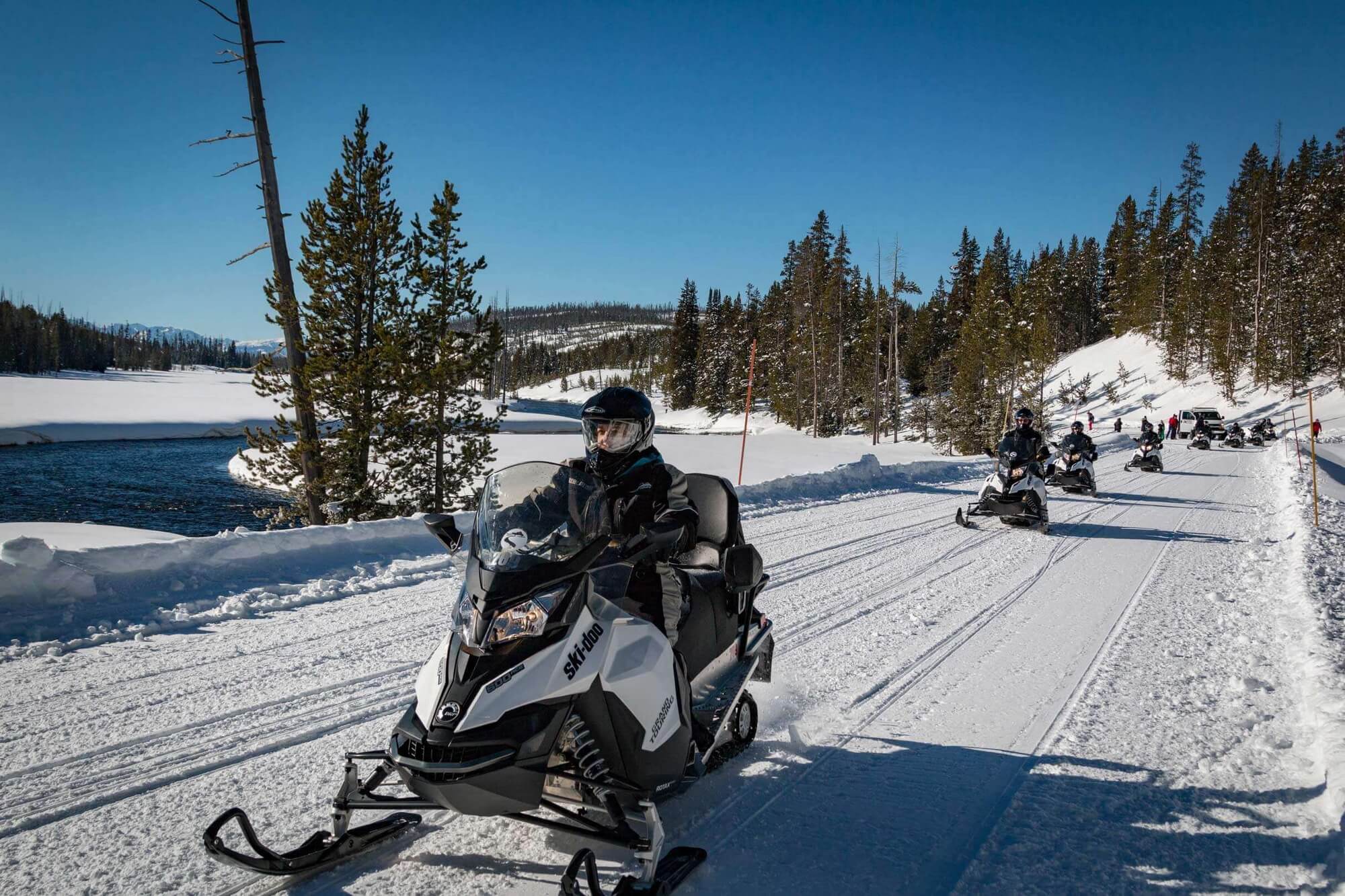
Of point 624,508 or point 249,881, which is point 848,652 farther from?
point 249,881

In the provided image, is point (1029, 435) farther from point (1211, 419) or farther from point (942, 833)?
point (1211, 419)

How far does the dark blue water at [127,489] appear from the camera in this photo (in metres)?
16.5

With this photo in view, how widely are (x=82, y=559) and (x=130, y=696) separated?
257 centimetres

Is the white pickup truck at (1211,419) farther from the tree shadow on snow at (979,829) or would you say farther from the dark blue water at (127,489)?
the dark blue water at (127,489)

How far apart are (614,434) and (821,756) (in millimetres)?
2078

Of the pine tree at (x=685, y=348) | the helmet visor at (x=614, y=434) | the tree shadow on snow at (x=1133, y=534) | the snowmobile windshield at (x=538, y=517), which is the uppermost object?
the pine tree at (x=685, y=348)

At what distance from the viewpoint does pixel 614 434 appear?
12.0 ft

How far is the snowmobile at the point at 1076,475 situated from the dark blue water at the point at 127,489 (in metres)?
17.1

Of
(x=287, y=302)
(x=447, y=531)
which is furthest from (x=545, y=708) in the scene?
(x=287, y=302)

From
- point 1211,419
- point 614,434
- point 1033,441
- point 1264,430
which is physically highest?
point 1211,419

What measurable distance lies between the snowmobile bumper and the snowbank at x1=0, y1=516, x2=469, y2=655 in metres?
3.51

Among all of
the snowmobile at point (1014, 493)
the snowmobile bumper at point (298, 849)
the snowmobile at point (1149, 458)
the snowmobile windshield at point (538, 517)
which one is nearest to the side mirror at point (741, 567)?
the snowmobile windshield at point (538, 517)

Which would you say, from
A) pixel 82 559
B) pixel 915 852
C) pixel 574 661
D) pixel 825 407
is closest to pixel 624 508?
pixel 574 661

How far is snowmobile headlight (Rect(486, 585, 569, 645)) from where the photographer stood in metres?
2.55
